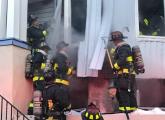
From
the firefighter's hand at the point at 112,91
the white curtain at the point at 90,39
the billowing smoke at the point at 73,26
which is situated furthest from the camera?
the billowing smoke at the point at 73,26

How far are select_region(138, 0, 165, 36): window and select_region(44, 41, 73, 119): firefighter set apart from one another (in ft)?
8.19

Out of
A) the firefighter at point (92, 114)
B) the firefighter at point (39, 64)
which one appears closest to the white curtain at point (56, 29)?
the firefighter at point (39, 64)

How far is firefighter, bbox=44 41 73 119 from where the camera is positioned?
9.52m

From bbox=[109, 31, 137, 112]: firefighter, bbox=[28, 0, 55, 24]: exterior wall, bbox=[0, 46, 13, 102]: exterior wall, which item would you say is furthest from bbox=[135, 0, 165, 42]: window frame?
bbox=[0, 46, 13, 102]: exterior wall

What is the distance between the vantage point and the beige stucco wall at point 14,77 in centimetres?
986

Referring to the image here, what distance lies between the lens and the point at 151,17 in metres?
11.8

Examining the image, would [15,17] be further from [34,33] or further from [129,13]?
[129,13]

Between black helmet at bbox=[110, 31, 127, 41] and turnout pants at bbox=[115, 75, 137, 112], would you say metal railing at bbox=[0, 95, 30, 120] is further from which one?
black helmet at bbox=[110, 31, 127, 41]

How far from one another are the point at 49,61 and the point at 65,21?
1653 millimetres

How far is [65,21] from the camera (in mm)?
11430

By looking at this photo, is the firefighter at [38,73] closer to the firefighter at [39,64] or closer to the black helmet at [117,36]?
the firefighter at [39,64]

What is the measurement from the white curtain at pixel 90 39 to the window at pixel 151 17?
4.73ft

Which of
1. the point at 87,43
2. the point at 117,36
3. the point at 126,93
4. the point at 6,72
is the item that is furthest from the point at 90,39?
the point at 6,72

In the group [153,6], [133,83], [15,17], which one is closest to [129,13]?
[153,6]
